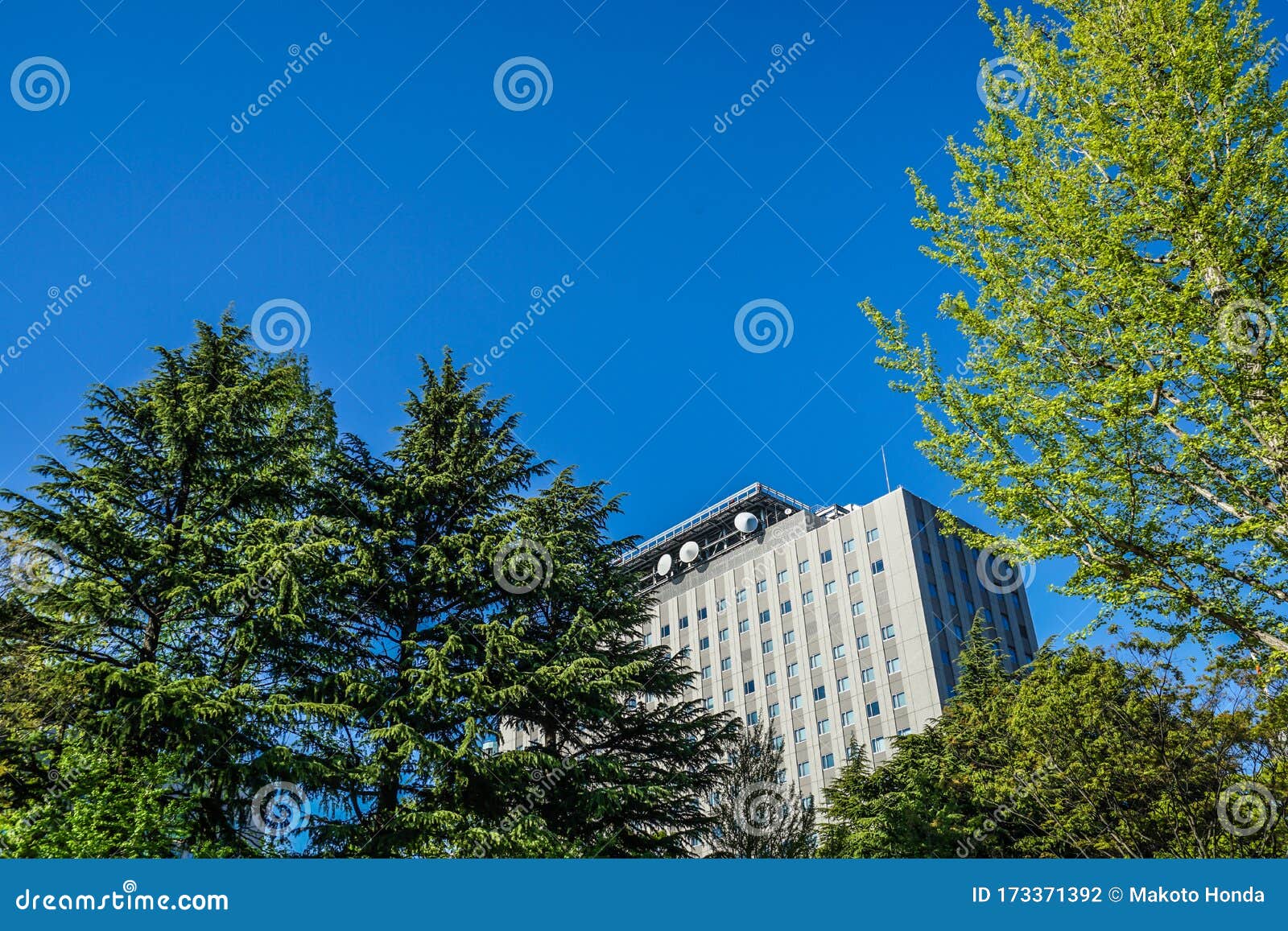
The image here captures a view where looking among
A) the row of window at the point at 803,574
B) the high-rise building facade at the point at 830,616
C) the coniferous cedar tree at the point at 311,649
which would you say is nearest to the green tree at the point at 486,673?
the coniferous cedar tree at the point at 311,649

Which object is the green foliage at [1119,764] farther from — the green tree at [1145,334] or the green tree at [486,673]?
the green tree at [486,673]

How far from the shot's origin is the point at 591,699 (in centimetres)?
1725

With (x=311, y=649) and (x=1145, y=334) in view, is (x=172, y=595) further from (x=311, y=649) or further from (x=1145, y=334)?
(x=1145, y=334)

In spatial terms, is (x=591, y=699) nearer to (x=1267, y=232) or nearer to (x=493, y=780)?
(x=493, y=780)

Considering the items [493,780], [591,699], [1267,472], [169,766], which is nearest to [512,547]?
[591,699]

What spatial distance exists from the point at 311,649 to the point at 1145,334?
14514 mm

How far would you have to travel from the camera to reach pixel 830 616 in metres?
63.5

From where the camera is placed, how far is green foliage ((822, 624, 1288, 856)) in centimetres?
1691

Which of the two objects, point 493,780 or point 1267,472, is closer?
point 1267,472

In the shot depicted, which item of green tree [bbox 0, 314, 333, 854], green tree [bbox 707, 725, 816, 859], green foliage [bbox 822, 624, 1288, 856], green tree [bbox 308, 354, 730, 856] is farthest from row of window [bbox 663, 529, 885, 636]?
green tree [bbox 0, 314, 333, 854]

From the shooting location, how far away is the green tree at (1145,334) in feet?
31.4

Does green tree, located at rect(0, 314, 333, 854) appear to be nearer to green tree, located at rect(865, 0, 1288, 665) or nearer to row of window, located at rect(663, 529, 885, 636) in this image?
green tree, located at rect(865, 0, 1288, 665)

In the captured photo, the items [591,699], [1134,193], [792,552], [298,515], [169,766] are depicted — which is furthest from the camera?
[792,552]

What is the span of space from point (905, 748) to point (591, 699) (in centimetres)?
1997
